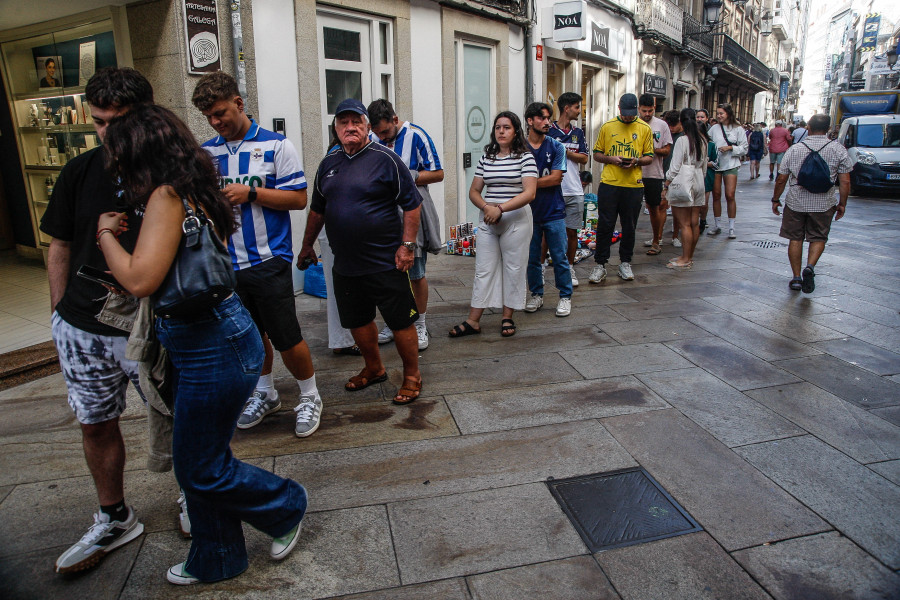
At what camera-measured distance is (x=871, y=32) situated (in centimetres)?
5434

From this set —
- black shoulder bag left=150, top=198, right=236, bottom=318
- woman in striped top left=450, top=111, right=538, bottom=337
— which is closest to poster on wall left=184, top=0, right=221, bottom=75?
woman in striped top left=450, top=111, right=538, bottom=337

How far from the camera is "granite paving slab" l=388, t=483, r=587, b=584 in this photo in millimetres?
2592

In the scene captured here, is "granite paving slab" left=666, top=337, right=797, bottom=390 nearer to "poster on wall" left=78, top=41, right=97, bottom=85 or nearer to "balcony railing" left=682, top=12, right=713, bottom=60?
"poster on wall" left=78, top=41, right=97, bottom=85

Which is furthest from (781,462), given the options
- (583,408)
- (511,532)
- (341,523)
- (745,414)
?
(341,523)

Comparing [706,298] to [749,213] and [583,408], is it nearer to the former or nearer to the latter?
[583,408]

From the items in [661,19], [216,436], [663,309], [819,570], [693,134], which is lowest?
[819,570]

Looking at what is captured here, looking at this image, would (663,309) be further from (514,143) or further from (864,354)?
(514,143)

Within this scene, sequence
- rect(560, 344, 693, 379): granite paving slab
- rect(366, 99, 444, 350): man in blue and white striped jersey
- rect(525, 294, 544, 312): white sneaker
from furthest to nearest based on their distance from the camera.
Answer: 1. rect(525, 294, 544, 312): white sneaker
2. rect(366, 99, 444, 350): man in blue and white striped jersey
3. rect(560, 344, 693, 379): granite paving slab

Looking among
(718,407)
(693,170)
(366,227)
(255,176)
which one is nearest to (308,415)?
(366,227)

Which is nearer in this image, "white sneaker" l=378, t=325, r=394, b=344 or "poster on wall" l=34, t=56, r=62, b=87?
"white sneaker" l=378, t=325, r=394, b=344

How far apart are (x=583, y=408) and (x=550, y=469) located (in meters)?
0.81

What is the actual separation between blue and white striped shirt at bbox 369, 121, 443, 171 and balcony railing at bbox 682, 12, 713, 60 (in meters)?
18.8

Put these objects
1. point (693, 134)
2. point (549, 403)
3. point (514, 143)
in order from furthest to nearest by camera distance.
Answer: point (693, 134) < point (514, 143) < point (549, 403)

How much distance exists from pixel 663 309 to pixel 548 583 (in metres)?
4.27
